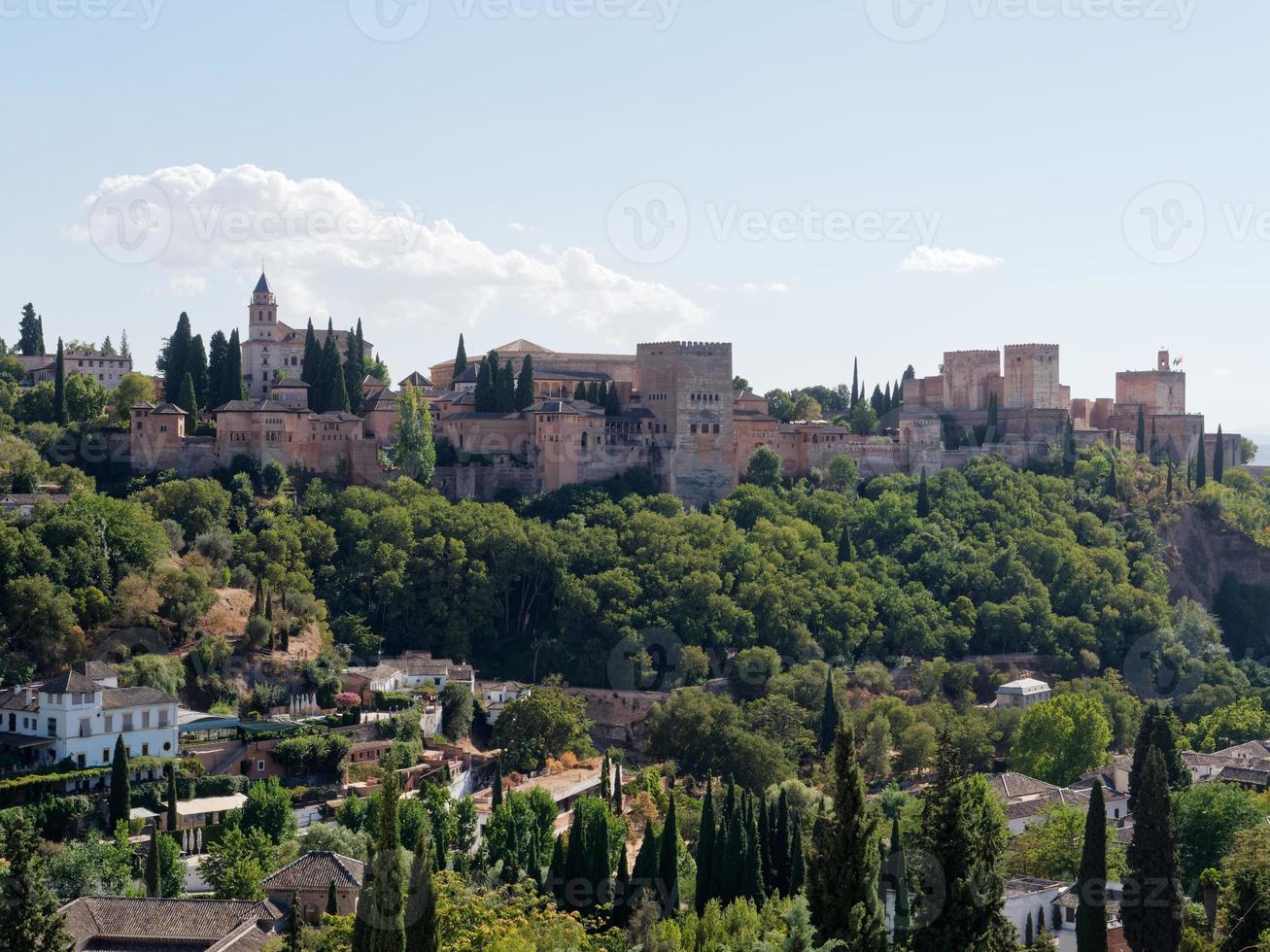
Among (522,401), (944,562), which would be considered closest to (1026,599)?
(944,562)

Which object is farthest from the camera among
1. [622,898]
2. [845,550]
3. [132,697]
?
[845,550]

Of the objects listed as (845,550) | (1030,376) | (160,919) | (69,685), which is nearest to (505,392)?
(845,550)

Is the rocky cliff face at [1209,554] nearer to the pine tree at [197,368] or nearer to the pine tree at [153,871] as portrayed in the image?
the pine tree at [197,368]

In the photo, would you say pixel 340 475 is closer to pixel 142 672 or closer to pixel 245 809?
pixel 142 672

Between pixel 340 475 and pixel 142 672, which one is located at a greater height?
pixel 340 475

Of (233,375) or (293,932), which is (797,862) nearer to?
(293,932)

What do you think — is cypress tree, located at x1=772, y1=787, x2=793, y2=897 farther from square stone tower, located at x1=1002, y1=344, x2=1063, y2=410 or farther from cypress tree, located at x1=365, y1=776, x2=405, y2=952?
square stone tower, located at x1=1002, y1=344, x2=1063, y2=410
